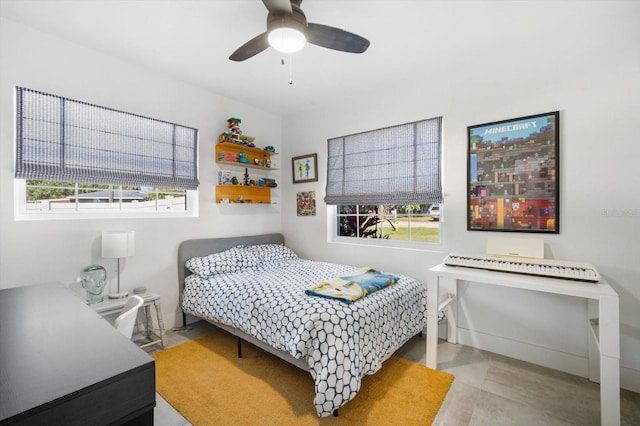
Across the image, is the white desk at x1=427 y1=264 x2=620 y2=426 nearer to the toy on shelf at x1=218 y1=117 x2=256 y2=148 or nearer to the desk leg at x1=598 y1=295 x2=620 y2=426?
the desk leg at x1=598 y1=295 x2=620 y2=426

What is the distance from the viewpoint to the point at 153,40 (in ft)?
7.74

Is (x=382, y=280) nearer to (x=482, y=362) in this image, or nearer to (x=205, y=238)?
(x=482, y=362)

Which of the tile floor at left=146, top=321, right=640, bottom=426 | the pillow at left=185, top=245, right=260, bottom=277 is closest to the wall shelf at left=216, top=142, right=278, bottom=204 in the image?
the pillow at left=185, top=245, right=260, bottom=277

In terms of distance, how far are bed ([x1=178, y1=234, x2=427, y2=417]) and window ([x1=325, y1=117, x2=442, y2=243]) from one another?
69 cm

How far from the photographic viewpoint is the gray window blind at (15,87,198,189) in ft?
7.28

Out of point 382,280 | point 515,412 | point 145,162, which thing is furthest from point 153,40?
point 515,412

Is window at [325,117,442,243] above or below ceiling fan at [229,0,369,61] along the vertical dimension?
below

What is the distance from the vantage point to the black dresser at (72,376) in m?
0.69

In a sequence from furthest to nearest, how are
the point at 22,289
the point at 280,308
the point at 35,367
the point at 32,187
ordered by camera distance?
the point at 32,187
the point at 280,308
the point at 22,289
the point at 35,367

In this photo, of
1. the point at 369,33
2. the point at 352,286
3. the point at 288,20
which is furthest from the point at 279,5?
the point at 352,286

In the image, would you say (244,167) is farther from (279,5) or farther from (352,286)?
(279,5)

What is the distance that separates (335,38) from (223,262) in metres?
2.32

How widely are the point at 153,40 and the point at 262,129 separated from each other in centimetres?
172

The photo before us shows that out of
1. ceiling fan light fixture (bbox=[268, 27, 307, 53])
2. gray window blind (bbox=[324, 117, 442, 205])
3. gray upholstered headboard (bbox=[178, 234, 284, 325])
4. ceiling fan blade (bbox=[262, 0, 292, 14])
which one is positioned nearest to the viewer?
ceiling fan blade (bbox=[262, 0, 292, 14])
